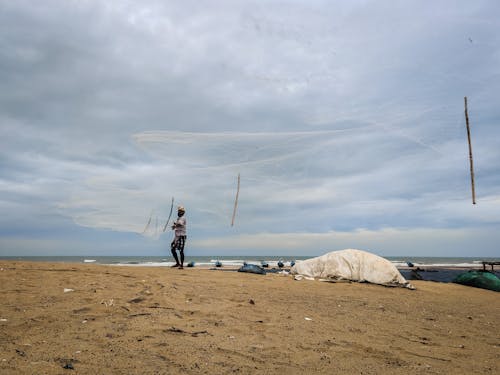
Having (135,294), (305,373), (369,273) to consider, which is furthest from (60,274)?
(369,273)

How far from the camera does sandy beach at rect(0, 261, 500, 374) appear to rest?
11.4 feet

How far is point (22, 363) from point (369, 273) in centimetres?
1120

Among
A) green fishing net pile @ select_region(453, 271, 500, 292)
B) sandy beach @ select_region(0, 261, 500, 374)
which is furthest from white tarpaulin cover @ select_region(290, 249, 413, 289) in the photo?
green fishing net pile @ select_region(453, 271, 500, 292)

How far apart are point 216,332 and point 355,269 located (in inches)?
353

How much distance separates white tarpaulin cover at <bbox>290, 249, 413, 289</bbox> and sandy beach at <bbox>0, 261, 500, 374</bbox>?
151 inches

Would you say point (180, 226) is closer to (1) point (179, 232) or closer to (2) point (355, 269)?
(1) point (179, 232)

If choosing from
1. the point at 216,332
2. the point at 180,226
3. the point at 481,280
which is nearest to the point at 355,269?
the point at 481,280

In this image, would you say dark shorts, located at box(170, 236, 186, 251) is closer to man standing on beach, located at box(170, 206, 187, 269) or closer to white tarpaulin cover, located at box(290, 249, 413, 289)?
man standing on beach, located at box(170, 206, 187, 269)

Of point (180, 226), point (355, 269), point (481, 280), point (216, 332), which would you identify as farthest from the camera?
point (481, 280)

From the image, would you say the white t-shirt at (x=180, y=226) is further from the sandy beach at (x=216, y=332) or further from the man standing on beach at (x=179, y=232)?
the sandy beach at (x=216, y=332)

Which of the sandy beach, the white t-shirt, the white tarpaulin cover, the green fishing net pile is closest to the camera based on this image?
the sandy beach

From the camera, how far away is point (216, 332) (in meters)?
4.53

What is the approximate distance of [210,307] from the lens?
5.89 metres

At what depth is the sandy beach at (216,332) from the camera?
11.4ft
